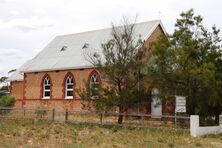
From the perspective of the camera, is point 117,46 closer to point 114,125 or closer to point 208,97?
point 114,125

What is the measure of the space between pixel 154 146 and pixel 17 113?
16050 mm

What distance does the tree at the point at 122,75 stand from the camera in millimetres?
26484

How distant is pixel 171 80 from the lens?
24828 mm

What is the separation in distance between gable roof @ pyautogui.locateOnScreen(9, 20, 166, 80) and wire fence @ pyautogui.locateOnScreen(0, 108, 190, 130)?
7.58 m

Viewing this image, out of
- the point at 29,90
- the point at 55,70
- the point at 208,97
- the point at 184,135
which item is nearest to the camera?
the point at 184,135

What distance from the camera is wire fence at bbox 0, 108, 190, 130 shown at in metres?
25.4

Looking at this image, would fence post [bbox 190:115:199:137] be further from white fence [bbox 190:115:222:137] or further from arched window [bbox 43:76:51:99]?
arched window [bbox 43:76:51:99]

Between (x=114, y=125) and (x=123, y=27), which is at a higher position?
(x=123, y=27)

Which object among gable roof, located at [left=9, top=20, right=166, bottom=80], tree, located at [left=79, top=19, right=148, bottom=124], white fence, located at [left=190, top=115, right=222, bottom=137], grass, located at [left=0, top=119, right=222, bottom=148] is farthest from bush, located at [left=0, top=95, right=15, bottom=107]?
white fence, located at [left=190, top=115, right=222, bottom=137]

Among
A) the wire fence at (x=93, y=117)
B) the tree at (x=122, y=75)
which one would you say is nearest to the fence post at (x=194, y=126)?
the wire fence at (x=93, y=117)

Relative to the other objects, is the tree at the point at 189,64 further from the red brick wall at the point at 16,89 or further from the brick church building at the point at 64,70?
the red brick wall at the point at 16,89

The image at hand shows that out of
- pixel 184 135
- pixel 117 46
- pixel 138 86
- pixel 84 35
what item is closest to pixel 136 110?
pixel 138 86

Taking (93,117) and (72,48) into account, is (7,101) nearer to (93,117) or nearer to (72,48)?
(72,48)

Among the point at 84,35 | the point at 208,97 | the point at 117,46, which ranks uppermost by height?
the point at 84,35
